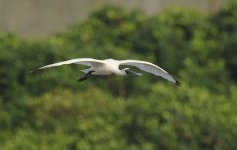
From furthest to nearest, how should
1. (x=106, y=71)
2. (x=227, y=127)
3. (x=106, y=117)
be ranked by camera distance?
(x=106, y=117) < (x=227, y=127) < (x=106, y=71)

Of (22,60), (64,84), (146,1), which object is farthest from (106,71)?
(146,1)

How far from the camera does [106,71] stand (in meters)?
10.5

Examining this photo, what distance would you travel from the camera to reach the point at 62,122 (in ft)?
60.2

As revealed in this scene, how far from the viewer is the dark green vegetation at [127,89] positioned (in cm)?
1716

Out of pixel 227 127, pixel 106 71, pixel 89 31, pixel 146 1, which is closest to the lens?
A: pixel 106 71

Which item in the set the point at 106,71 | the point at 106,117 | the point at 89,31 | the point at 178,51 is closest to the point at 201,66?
the point at 178,51

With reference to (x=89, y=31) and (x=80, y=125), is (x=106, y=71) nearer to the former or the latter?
(x=80, y=125)

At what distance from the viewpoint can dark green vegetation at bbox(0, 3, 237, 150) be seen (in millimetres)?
17156

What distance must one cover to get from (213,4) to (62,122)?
8353mm

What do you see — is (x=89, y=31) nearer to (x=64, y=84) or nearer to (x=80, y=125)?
(x=64, y=84)

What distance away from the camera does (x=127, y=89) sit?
20.8 m

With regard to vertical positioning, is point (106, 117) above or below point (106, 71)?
below

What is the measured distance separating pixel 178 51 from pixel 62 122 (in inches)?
210

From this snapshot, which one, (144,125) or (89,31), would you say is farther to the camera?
(89,31)
